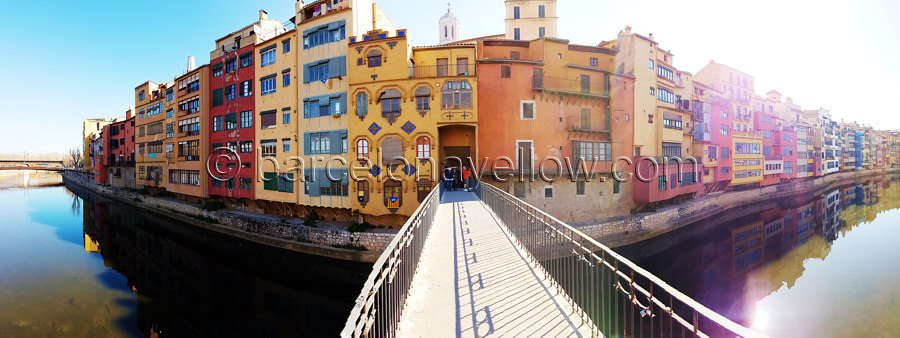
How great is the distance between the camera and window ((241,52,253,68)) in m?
26.3

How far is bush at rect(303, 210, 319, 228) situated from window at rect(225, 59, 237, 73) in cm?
1498

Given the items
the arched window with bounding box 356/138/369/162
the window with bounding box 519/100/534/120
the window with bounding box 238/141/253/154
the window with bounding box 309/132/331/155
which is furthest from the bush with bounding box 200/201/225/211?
the window with bounding box 519/100/534/120

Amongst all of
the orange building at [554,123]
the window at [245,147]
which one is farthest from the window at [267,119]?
the orange building at [554,123]

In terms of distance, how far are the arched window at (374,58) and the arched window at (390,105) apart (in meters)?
1.92

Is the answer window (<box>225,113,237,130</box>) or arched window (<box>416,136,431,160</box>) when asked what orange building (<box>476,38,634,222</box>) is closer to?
arched window (<box>416,136,431,160</box>)

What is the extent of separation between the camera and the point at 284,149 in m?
24.0

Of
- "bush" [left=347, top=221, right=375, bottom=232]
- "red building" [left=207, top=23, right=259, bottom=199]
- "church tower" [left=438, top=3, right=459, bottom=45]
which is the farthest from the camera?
"church tower" [left=438, top=3, right=459, bottom=45]

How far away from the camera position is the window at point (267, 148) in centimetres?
2479

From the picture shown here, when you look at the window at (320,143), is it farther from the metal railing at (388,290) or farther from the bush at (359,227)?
the metal railing at (388,290)

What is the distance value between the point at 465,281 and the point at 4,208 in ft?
227

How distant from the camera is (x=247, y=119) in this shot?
2659 cm

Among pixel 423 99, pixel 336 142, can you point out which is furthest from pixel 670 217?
pixel 336 142

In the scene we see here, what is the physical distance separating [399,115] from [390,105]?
0.87 m

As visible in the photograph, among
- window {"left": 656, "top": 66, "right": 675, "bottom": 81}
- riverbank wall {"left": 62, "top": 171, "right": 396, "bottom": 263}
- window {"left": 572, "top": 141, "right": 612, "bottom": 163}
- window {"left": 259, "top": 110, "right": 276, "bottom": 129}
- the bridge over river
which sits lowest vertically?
riverbank wall {"left": 62, "top": 171, "right": 396, "bottom": 263}
